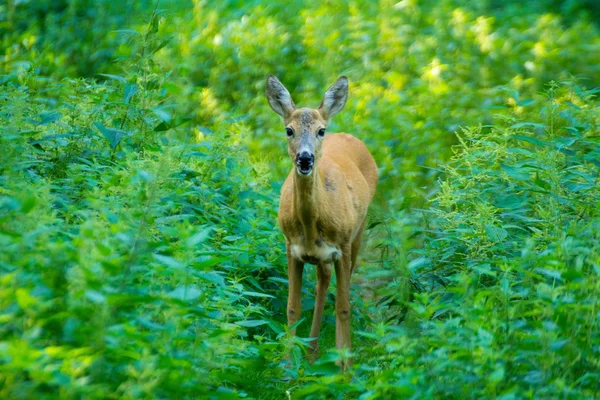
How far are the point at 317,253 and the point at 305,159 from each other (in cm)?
68

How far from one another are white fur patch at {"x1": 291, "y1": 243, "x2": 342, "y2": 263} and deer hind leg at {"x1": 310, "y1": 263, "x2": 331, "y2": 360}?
0.39 ft

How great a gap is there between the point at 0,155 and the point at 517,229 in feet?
10.4

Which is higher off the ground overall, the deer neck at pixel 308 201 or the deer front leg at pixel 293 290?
the deer neck at pixel 308 201

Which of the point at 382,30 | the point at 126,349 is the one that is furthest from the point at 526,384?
the point at 382,30

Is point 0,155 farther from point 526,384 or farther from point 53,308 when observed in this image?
point 526,384

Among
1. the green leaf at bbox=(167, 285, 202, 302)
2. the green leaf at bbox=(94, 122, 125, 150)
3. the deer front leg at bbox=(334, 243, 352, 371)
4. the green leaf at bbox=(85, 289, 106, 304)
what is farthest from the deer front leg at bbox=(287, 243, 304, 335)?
the green leaf at bbox=(85, 289, 106, 304)

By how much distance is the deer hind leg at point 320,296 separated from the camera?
6.17m

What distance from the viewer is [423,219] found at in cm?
653

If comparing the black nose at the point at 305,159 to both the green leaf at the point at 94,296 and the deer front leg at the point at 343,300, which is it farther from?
the green leaf at the point at 94,296

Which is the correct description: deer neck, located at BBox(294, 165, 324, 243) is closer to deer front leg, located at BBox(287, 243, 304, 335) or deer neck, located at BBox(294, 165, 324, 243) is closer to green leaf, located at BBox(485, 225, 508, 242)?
deer front leg, located at BBox(287, 243, 304, 335)

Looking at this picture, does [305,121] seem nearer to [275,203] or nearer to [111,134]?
[275,203]

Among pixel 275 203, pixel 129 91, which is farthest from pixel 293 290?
pixel 129 91

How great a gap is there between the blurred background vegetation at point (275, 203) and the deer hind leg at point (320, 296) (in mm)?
181

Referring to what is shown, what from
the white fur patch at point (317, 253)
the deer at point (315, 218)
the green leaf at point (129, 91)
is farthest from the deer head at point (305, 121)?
the green leaf at point (129, 91)
